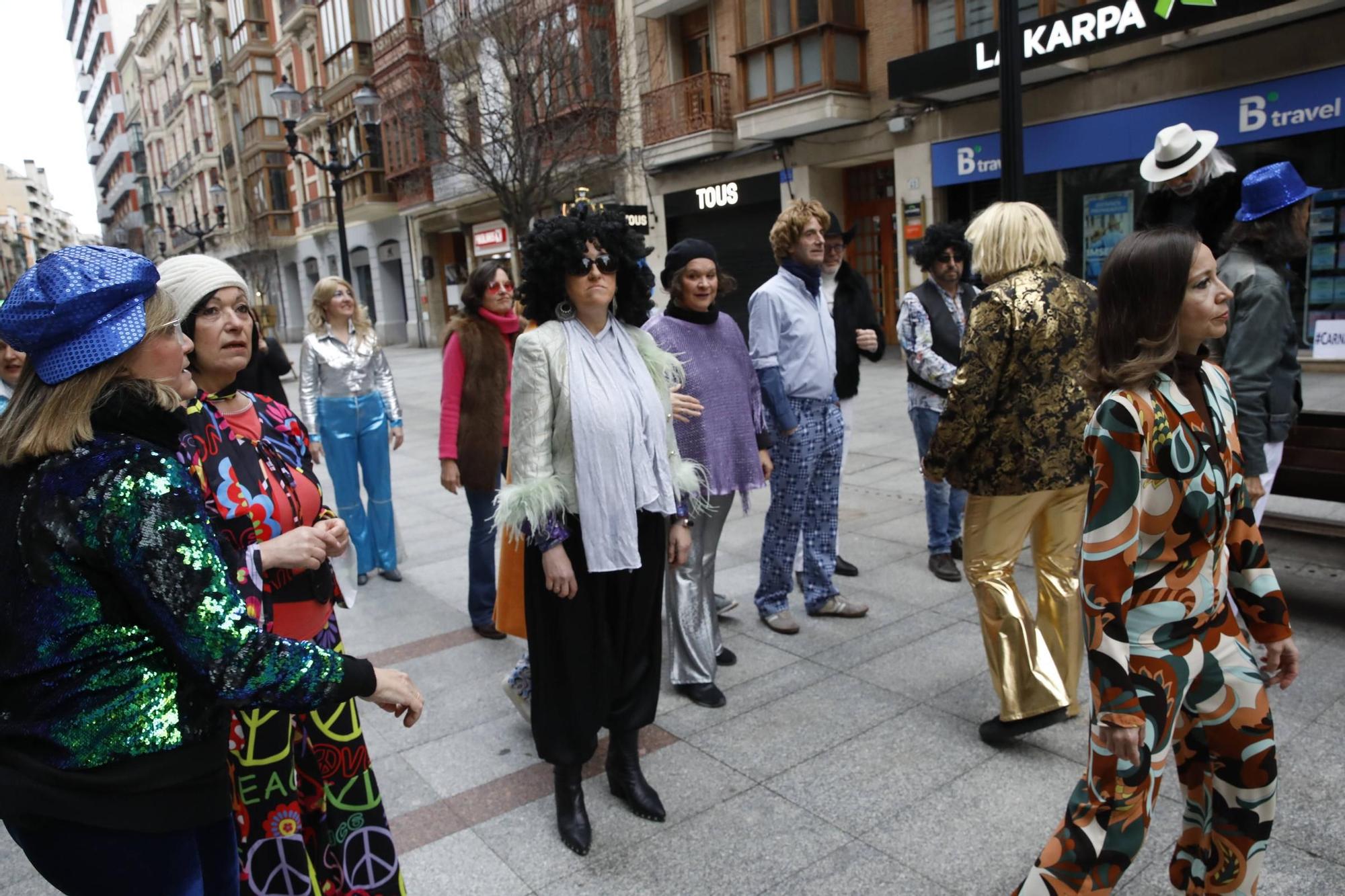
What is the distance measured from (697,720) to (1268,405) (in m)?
2.66

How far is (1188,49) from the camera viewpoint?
1233cm

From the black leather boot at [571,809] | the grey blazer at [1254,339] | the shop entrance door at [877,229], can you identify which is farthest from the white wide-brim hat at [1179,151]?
the shop entrance door at [877,229]

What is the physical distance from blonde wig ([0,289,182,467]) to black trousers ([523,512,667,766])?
5.17 ft

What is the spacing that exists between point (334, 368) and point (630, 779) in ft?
12.0

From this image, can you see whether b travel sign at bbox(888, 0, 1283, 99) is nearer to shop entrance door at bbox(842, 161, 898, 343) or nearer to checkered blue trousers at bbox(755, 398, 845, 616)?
shop entrance door at bbox(842, 161, 898, 343)

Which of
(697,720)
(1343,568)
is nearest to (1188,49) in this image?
(1343,568)

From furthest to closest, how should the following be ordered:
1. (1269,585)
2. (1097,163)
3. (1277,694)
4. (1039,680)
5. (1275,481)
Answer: (1097,163)
(1275,481)
(1277,694)
(1039,680)
(1269,585)

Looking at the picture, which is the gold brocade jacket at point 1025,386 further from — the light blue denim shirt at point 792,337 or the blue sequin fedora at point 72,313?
the blue sequin fedora at point 72,313

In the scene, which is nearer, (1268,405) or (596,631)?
(596,631)

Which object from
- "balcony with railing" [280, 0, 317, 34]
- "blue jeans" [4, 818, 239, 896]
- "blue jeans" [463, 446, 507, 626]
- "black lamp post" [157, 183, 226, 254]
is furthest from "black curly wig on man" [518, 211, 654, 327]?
"balcony with railing" [280, 0, 317, 34]

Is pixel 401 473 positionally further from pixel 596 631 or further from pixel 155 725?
pixel 155 725

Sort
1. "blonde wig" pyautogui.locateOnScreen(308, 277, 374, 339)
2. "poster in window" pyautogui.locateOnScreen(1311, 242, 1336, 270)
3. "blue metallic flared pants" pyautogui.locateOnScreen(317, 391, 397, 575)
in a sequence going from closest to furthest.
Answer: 1. "blonde wig" pyautogui.locateOnScreen(308, 277, 374, 339)
2. "blue metallic flared pants" pyautogui.locateOnScreen(317, 391, 397, 575)
3. "poster in window" pyautogui.locateOnScreen(1311, 242, 1336, 270)

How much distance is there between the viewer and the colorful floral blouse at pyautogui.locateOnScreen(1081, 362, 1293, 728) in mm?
2047

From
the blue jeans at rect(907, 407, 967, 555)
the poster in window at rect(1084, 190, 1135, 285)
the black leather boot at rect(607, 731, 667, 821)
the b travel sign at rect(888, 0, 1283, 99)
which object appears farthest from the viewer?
the poster in window at rect(1084, 190, 1135, 285)
